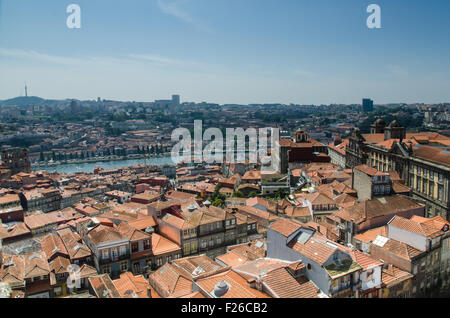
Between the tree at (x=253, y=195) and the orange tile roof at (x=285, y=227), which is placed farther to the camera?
the tree at (x=253, y=195)

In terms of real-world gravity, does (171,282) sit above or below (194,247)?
above

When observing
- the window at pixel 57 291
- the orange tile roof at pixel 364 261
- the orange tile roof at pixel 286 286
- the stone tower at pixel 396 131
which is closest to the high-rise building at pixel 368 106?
→ the stone tower at pixel 396 131

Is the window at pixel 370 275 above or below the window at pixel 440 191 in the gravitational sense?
above

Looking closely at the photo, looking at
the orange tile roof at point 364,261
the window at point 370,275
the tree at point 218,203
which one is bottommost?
the tree at point 218,203

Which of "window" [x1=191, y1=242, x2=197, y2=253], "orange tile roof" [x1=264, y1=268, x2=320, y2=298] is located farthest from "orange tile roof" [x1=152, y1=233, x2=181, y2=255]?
"orange tile roof" [x1=264, y1=268, x2=320, y2=298]

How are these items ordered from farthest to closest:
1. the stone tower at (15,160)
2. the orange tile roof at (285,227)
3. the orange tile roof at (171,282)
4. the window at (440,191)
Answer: the stone tower at (15,160), the window at (440,191), the orange tile roof at (171,282), the orange tile roof at (285,227)

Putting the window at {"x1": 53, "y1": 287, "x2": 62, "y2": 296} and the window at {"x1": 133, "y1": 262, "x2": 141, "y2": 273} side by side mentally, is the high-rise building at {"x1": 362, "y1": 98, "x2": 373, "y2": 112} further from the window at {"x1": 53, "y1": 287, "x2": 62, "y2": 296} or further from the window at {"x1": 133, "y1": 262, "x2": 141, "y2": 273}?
the window at {"x1": 53, "y1": 287, "x2": 62, "y2": 296}

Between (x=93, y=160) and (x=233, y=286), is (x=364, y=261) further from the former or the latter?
(x=93, y=160)

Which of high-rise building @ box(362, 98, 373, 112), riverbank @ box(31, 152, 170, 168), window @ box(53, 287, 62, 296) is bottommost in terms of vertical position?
riverbank @ box(31, 152, 170, 168)

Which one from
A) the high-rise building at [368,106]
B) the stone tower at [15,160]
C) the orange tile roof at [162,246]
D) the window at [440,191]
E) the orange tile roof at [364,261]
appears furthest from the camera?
the high-rise building at [368,106]

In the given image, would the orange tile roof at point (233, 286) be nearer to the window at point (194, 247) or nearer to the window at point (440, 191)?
the window at point (194, 247)

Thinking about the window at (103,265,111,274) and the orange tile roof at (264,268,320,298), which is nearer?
the orange tile roof at (264,268,320,298)

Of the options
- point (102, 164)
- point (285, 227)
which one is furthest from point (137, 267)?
point (102, 164)
